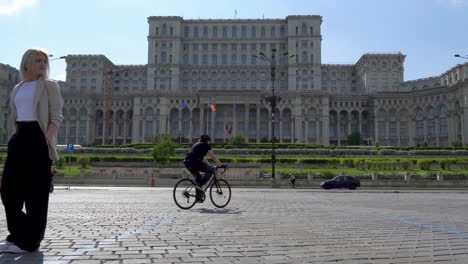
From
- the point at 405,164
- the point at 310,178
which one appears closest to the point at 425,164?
the point at 405,164

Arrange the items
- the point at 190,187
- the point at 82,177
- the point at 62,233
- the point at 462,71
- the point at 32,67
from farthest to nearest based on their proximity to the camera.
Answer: the point at 462,71 → the point at 82,177 → the point at 190,187 → the point at 62,233 → the point at 32,67

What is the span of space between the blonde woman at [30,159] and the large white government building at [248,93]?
102393mm

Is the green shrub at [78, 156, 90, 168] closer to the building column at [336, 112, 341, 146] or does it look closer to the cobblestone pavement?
the cobblestone pavement

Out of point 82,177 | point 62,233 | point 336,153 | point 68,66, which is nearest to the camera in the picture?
point 62,233

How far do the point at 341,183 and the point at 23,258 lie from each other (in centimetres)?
3322

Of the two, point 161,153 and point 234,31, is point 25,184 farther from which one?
point 234,31

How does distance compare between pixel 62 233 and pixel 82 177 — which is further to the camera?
pixel 82 177

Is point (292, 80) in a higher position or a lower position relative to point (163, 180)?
higher

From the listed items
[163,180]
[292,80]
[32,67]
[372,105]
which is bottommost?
[163,180]

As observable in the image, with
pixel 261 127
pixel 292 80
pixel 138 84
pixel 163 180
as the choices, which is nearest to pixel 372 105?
pixel 292 80

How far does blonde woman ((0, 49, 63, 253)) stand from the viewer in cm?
555

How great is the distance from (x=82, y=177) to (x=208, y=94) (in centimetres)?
7528

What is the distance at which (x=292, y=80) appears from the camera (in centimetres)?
12306

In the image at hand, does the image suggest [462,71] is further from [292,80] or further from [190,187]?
[190,187]
